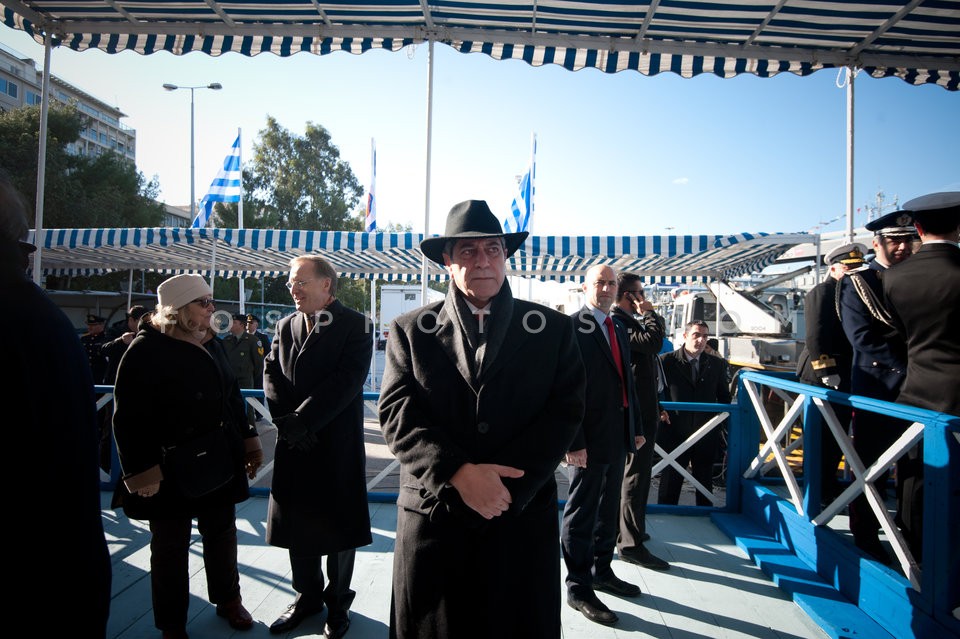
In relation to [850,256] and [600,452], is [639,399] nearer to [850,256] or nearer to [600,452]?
[600,452]

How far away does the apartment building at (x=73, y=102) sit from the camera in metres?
50.2

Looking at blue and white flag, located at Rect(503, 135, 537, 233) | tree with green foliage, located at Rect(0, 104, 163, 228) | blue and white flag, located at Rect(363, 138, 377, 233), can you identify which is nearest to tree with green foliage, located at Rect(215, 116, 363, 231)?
tree with green foliage, located at Rect(0, 104, 163, 228)

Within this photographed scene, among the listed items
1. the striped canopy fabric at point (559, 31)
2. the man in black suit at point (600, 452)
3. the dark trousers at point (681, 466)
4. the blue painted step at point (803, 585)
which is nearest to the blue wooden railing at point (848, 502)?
the blue painted step at point (803, 585)

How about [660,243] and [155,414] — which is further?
[660,243]

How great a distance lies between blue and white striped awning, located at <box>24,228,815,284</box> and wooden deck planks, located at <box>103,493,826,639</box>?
449 cm

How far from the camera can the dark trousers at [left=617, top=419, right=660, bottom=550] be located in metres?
3.72

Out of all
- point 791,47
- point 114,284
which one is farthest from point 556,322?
point 114,284

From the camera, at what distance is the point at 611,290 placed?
3.43m

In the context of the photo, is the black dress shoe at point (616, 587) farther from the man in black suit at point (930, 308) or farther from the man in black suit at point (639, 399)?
the man in black suit at point (930, 308)

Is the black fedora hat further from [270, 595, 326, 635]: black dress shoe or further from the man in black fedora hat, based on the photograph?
[270, 595, 326, 635]: black dress shoe

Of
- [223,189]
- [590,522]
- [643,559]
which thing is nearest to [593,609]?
[590,522]

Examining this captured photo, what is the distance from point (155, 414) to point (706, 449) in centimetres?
465

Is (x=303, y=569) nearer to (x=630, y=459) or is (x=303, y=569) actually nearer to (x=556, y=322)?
(x=556, y=322)

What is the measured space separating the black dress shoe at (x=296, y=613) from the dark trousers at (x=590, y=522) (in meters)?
1.45
